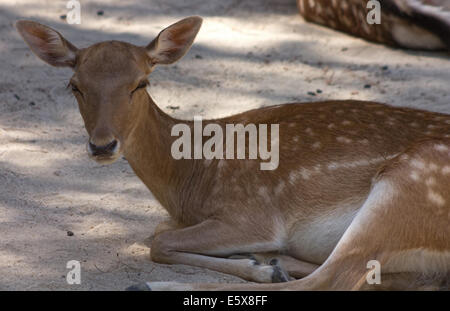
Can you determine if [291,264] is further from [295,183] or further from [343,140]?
[343,140]

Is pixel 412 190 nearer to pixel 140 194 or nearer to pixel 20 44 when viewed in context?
pixel 140 194

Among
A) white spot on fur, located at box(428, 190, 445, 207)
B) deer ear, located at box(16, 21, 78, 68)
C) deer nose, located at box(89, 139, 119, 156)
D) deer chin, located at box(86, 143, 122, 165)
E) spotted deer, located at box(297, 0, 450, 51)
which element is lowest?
white spot on fur, located at box(428, 190, 445, 207)

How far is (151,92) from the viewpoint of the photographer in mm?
7828

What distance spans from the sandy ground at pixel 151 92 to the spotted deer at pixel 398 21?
129mm

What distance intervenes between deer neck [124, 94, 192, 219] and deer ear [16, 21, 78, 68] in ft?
1.97

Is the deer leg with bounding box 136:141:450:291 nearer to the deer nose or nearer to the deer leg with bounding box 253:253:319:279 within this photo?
the deer leg with bounding box 253:253:319:279

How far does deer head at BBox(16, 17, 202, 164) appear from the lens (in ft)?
16.8

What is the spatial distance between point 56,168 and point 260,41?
306 cm

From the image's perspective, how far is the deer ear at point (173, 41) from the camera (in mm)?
5637

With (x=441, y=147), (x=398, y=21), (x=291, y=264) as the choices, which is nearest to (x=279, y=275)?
(x=291, y=264)

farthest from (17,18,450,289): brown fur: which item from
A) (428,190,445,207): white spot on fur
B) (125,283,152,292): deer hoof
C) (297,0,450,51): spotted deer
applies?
(297,0,450,51): spotted deer

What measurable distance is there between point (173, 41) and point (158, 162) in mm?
837

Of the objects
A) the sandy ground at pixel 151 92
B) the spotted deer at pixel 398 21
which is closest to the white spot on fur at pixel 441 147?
the sandy ground at pixel 151 92
